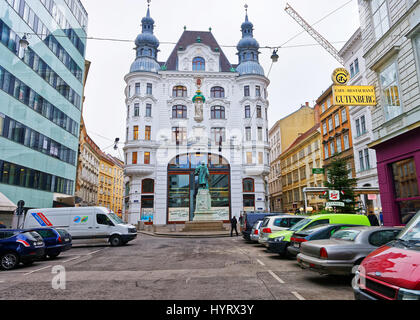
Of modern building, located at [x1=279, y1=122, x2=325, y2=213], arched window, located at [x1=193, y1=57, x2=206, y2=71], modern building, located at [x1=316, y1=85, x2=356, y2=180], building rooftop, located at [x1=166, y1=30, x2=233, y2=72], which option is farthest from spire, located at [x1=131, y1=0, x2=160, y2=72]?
modern building, located at [x1=279, y1=122, x2=325, y2=213]

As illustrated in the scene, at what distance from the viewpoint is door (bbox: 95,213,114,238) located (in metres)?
18.3

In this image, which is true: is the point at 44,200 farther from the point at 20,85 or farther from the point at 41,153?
the point at 20,85

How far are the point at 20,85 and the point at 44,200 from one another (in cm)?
1066

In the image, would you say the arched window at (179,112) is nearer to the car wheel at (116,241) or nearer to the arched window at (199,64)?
the arched window at (199,64)

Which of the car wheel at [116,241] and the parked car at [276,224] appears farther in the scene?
the car wheel at [116,241]

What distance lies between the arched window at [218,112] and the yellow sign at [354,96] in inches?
1142

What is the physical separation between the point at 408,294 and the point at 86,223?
18202 mm

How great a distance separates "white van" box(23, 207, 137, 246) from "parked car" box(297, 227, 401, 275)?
13.1m

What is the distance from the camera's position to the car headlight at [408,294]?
3.43 metres

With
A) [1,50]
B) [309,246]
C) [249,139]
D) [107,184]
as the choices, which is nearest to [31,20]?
[1,50]

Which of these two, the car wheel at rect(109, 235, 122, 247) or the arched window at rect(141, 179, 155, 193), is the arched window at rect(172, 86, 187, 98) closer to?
the arched window at rect(141, 179, 155, 193)

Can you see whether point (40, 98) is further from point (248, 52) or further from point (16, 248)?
point (248, 52)

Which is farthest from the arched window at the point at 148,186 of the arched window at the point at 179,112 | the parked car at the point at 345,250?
the parked car at the point at 345,250

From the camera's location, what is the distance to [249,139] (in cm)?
4109
